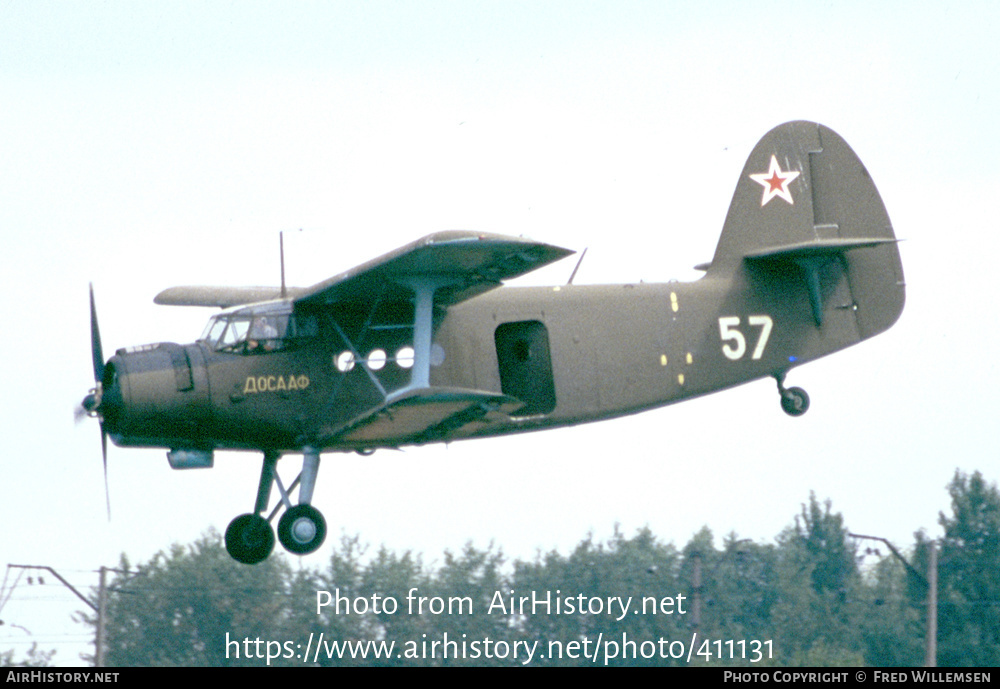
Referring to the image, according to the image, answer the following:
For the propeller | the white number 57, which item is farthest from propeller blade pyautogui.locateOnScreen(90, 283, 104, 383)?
the white number 57

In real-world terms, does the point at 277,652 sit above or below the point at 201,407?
below

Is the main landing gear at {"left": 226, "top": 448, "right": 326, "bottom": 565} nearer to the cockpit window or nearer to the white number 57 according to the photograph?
the cockpit window

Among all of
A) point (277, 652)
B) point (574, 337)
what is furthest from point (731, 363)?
point (277, 652)

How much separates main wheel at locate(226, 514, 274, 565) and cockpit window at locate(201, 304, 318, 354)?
2131 mm

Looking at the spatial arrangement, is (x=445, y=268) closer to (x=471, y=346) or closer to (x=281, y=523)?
(x=471, y=346)

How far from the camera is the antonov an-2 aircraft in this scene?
16.7m

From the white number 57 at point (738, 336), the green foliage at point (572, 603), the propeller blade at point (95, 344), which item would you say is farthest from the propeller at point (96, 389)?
the green foliage at point (572, 603)

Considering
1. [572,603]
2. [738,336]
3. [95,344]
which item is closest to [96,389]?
[95,344]

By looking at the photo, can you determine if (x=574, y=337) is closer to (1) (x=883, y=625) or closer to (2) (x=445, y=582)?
(2) (x=445, y=582)

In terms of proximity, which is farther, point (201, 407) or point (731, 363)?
point (731, 363)

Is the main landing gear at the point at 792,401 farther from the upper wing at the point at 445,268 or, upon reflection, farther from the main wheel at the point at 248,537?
the main wheel at the point at 248,537

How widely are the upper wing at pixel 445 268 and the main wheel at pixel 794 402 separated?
4.93 m

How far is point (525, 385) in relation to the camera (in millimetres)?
18000
